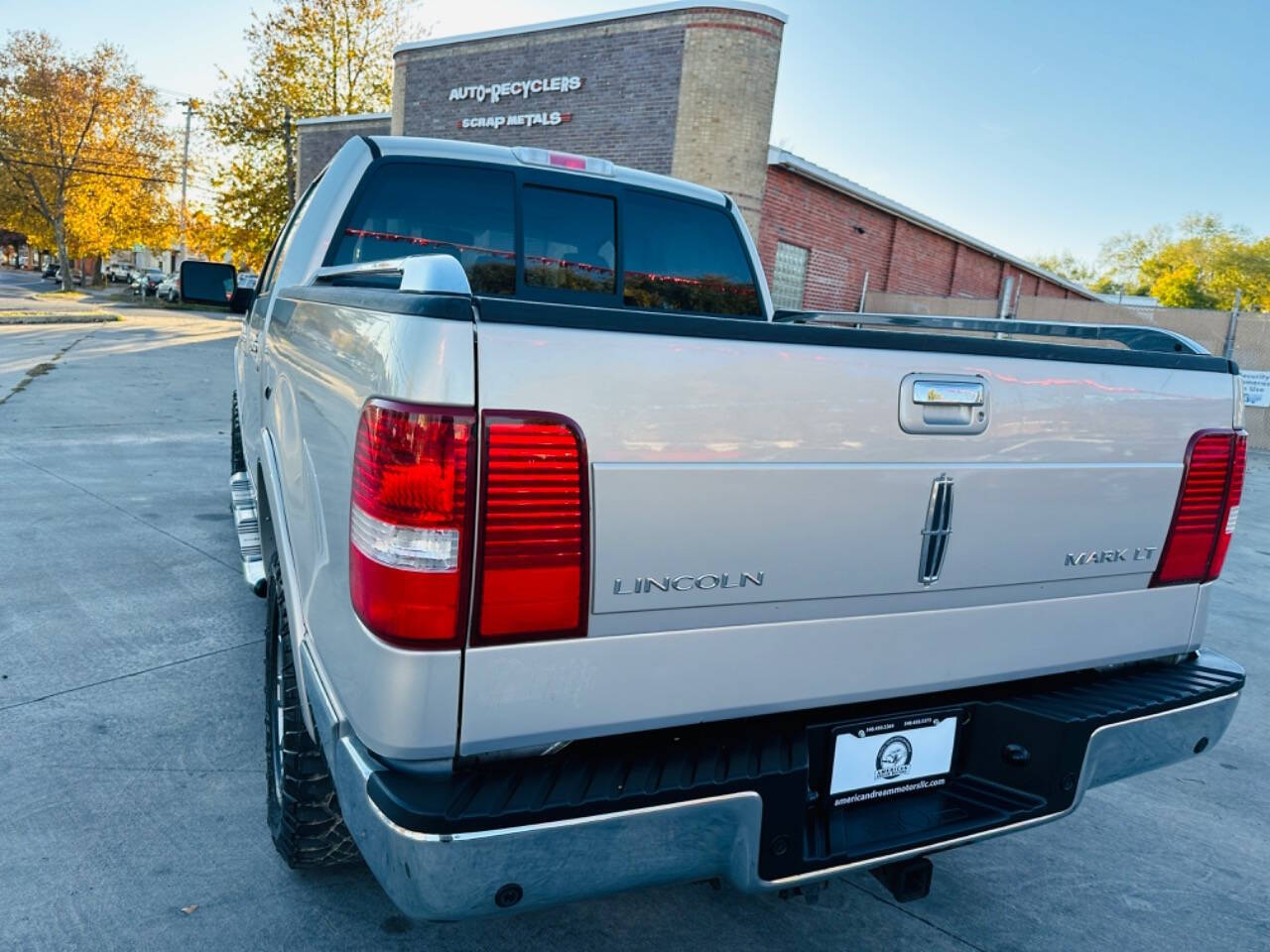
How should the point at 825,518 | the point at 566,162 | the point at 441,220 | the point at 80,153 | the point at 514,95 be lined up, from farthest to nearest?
1. the point at 80,153
2. the point at 514,95
3. the point at 566,162
4. the point at 441,220
5. the point at 825,518

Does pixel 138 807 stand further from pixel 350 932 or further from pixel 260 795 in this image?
pixel 350 932

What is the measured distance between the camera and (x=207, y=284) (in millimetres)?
4586

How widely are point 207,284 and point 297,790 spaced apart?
10.5 ft

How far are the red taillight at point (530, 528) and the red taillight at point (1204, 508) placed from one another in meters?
1.63

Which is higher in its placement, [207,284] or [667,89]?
[667,89]

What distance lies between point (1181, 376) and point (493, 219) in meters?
2.39

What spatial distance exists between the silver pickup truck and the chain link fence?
42.1 feet

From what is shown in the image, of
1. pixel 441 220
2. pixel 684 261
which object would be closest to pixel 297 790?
pixel 441 220

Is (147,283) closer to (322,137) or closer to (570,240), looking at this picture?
(322,137)

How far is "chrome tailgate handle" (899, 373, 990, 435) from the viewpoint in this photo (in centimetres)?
188

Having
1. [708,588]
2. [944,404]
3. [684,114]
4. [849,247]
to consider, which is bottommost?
[708,588]

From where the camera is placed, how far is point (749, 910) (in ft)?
8.41

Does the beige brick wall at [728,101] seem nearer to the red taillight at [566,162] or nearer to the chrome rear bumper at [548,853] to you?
the red taillight at [566,162]

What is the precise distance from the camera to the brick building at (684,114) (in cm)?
1512
